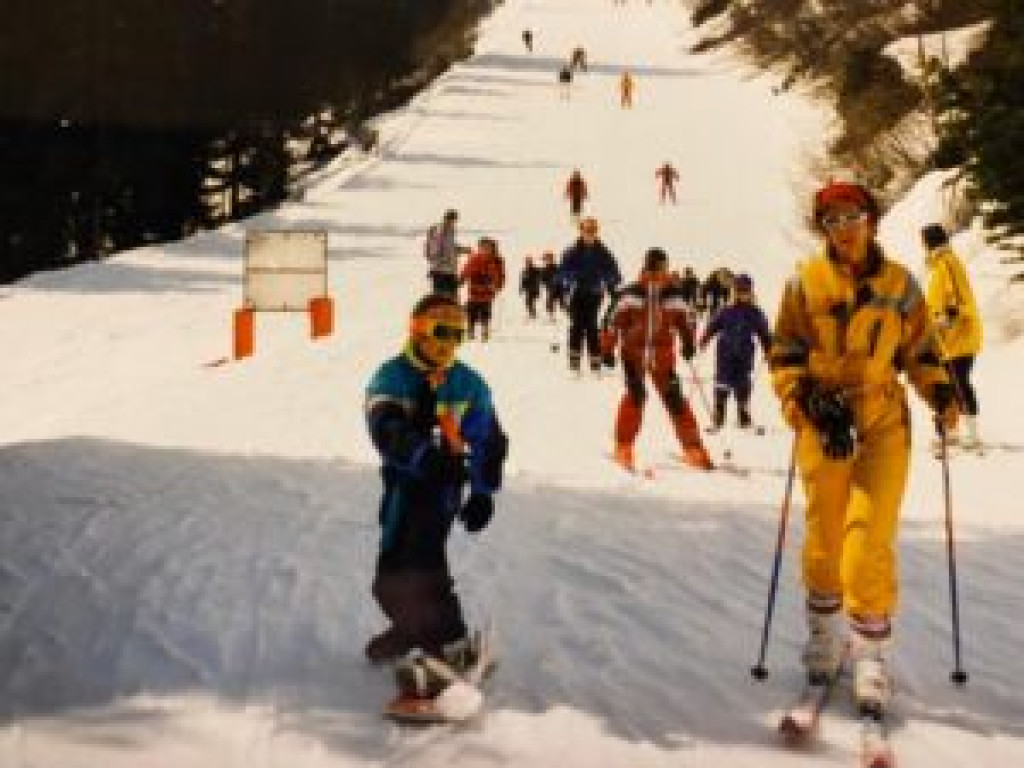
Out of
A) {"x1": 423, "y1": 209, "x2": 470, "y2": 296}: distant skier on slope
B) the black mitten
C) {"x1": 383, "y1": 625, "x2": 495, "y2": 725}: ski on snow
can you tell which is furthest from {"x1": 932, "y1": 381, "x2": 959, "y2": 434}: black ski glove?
{"x1": 423, "y1": 209, "x2": 470, "y2": 296}: distant skier on slope

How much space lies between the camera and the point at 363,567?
27.2 feet

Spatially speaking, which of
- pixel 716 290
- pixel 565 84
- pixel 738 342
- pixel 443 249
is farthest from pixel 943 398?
pixel 565 84

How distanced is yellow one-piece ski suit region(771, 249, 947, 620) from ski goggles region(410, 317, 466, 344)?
127 cm

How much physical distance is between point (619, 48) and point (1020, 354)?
7035 centimetres

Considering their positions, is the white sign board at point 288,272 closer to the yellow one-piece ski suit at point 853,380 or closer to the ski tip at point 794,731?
the yellow one-piece ski suit at point 853,380

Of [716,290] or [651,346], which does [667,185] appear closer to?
[716,290]

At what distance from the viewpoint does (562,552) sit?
876cm

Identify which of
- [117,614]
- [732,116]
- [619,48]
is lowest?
[117,614]

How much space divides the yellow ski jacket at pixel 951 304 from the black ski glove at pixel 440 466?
663 cm

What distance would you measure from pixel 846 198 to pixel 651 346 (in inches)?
228

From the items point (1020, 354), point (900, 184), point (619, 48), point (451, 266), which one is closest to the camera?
point (1020, 354)

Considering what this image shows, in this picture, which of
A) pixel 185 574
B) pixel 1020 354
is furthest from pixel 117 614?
pixel 1020 354

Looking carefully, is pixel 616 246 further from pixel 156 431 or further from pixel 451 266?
pixel 156 431

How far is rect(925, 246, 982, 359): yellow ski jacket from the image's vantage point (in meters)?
11.6
